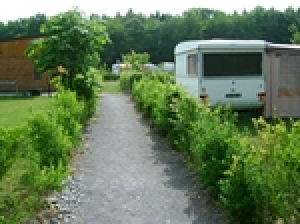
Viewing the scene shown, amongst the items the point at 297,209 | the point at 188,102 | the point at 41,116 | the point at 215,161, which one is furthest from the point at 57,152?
the point at 297,209

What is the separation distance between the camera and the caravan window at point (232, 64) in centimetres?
1434

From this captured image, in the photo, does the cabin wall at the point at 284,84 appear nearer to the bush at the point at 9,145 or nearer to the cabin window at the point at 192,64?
the cabin window at the point at 192,64

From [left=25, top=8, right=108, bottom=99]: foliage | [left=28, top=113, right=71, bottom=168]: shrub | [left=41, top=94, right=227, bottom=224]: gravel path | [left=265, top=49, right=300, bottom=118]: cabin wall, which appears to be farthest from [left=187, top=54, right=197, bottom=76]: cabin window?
[left=28, top=113, right=71, bottom=168]: shrub

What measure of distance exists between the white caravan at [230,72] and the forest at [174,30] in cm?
6491

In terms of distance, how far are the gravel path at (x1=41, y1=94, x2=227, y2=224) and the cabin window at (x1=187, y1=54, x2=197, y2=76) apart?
4.37 metres

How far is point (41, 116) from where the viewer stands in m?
7.00

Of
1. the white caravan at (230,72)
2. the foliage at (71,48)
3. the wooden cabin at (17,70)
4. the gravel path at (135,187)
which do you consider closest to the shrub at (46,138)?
the gravel path at (135,187)

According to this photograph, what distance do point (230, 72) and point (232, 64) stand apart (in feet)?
0.84

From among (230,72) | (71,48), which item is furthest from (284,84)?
(71,48)

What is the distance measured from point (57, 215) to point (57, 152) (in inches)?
65.2

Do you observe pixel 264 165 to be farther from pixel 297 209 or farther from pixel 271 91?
pixel 271 91

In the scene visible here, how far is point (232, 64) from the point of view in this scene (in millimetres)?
14539

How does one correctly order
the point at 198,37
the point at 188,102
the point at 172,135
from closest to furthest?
1. the point at 188,102
2. the point at 172,135
3. the point at 198,37

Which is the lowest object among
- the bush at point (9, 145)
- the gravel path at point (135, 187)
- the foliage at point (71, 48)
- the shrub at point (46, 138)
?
the gravel path at point (135, 187)
